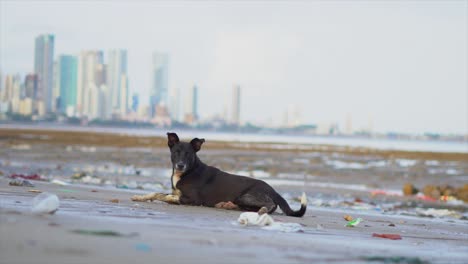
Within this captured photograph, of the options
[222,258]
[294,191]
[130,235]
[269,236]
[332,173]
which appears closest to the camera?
[222,258]

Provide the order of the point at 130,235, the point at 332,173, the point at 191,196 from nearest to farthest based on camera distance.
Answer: the point at 130,235
the point at 191,196
the point at 332,173

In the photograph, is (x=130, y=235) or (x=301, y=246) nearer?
(x=130, y=235)

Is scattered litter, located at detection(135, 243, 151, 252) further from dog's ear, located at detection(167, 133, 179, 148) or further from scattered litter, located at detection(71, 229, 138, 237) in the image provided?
dog's ear, located at detection(167, 133, 179, 148)

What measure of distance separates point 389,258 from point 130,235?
1.95 metres

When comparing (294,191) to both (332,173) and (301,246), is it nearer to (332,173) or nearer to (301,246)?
(332,173)

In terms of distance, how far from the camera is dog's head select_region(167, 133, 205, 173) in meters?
10.7

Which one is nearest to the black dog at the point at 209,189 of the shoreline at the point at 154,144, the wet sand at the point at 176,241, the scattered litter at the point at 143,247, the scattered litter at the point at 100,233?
the wet sand at the point at 176,241

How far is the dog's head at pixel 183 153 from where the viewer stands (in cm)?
1066

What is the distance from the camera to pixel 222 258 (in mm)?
5160

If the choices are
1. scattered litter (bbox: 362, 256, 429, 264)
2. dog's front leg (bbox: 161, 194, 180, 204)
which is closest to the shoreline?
dog's front leg (bbox: 161, 194, 180, 204)

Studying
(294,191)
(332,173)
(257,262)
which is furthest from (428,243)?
(332,173)

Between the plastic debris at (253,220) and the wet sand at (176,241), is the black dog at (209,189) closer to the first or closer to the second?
the wet sand at (176,241)

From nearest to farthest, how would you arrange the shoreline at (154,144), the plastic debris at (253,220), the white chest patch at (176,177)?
the plastic debris at (253,220) < the white chest patch at (176,177) < the shoreline at (154,144)

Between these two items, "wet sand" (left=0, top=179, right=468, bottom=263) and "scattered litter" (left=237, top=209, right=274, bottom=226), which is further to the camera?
"scattered litter" (left=237, top=209, right=274, bottom=226)
